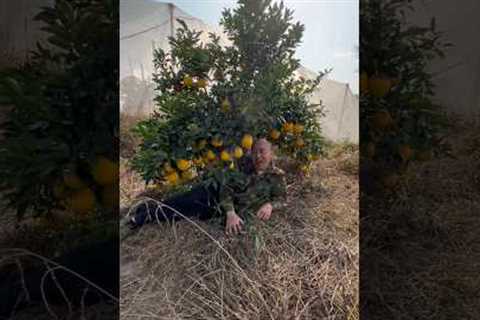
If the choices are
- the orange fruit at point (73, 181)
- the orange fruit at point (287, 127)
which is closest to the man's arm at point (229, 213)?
the orange fruit at point (287, 127)

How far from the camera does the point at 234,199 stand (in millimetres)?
1658

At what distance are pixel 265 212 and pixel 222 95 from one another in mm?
370

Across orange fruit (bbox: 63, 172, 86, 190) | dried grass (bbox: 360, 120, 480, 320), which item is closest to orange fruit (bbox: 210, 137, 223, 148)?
orange fruit (bbox: 63, 172, 86, 190)

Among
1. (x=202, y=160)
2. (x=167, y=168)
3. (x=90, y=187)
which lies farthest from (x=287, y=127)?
(x=90, y=187)

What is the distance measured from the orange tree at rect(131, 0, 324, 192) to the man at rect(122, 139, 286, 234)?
0.12 feet

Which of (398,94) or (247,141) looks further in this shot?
(398,94)

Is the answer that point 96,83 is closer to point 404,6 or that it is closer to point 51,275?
point 51,275

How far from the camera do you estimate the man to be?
1.64 metres

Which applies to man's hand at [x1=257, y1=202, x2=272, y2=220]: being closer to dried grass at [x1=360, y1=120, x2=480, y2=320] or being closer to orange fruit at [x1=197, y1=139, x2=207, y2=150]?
orange fruit at [x1=197, y1=139, x2=207, y2=150]

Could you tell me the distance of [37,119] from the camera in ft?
5.35

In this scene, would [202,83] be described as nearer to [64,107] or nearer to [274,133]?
[274,133]

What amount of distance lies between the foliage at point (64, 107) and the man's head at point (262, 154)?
41 centimetres

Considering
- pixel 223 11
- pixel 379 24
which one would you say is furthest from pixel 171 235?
pixel 379 24

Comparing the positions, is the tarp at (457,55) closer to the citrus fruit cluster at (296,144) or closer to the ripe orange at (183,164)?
the citrus fruit cluster at (296,144)
